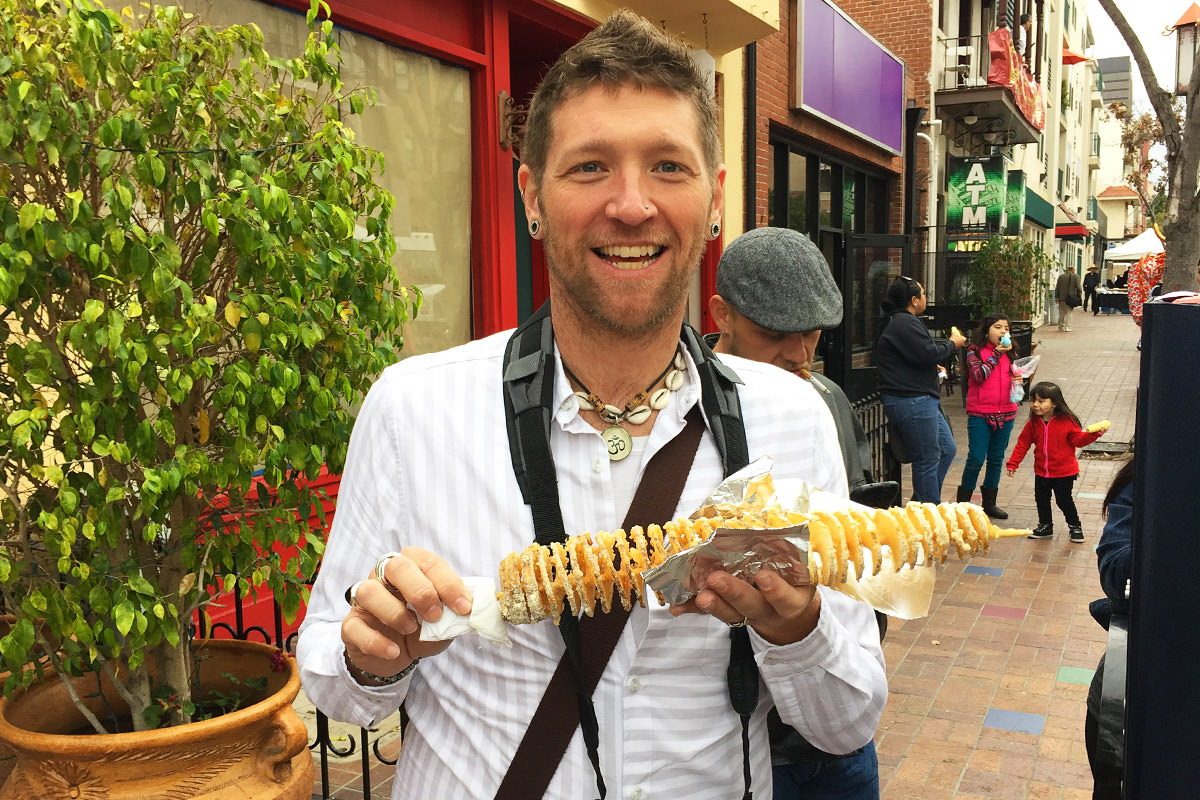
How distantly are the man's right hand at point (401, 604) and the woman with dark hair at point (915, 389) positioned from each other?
726 cm

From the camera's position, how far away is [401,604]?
1.45 metres

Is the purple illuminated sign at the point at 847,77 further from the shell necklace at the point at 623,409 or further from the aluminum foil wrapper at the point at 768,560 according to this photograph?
the aluminum foil wrapper at the point at 768,560

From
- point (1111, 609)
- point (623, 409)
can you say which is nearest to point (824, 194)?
Answer: point (1111, 609)

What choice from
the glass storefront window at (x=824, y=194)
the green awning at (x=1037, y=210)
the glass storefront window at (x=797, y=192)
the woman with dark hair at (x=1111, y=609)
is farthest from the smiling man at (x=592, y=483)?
the green awning at (x=1037, y=210)

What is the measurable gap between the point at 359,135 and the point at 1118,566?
4.98 m

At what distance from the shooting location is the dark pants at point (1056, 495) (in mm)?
8289

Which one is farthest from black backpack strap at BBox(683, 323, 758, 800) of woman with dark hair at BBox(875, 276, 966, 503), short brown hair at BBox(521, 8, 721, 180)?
woman with dark hair at BBox(875, 276, 966, 503)

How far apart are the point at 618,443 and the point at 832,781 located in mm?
1256

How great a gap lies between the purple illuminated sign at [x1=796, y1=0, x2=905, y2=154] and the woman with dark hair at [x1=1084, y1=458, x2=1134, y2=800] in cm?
987

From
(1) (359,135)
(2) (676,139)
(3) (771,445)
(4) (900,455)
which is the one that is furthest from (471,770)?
(4) (900,455)

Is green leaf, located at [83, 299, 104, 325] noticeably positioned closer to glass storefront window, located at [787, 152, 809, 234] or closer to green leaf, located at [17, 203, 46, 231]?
green leaf, located at [17, 203, 46, 231]

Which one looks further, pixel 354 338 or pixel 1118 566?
pixel 354 338

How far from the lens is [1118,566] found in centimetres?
288

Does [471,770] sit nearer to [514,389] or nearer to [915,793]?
[514,389]
